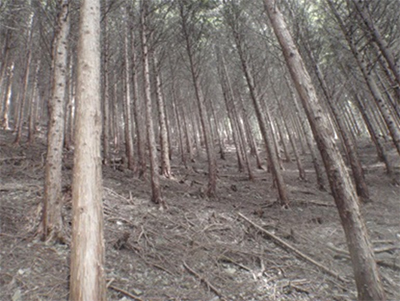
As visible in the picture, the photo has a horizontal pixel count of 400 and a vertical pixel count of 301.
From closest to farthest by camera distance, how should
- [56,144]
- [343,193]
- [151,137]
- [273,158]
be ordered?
[343,193], [56,144], [151,137], [273,158]

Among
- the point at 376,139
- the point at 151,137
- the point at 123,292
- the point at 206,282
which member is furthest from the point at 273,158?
the point at 376,139

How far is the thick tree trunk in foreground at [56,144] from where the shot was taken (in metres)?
3.40

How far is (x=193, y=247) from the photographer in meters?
4.02

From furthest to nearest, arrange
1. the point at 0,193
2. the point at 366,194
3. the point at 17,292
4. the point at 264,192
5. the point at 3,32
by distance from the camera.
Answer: the point at 3,32 → the point at 264,192 → the point at 366,194 → the point at 0,193 → the point at 17,292

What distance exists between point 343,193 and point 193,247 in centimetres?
268

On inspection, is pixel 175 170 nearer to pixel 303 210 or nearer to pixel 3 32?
pixel 303 210

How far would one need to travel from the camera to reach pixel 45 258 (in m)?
2.98

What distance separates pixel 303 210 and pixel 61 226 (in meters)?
6.33

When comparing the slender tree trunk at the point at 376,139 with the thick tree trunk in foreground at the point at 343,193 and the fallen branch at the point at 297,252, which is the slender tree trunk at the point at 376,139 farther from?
the thick tree trunk in foreground at the point at 343,193

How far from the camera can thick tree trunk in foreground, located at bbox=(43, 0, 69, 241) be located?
340cm

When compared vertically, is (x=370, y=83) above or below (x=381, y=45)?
below

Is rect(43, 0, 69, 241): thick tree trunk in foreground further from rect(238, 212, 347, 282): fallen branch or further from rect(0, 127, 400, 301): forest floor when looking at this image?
rect(238, 212, 347, 282): fallen branch

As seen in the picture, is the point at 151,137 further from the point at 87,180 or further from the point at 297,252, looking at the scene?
the point at 297,252

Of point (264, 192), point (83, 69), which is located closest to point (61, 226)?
point (83, 69)
